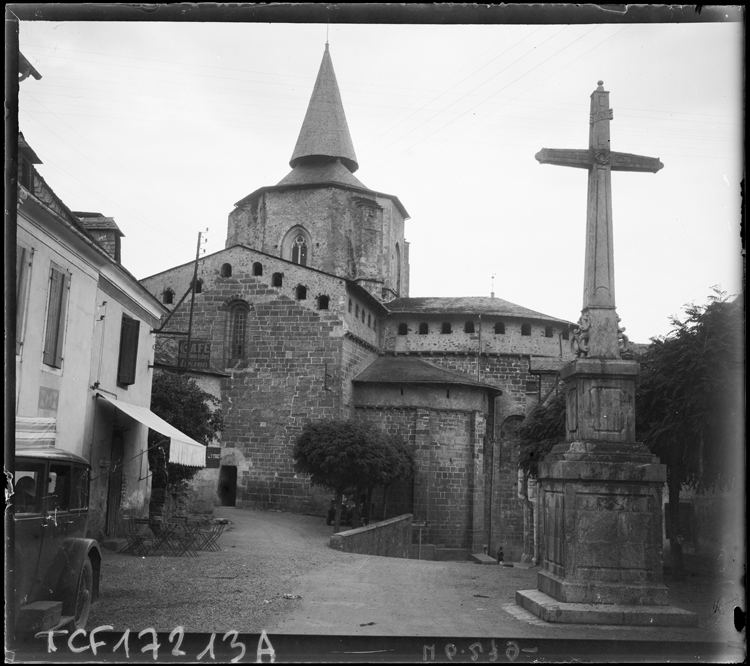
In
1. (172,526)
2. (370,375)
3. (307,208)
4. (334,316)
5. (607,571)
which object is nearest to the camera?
(607,571)

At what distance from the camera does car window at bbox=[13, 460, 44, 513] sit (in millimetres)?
6715

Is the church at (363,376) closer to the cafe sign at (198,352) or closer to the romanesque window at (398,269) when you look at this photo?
the cafe sign at (198,352)

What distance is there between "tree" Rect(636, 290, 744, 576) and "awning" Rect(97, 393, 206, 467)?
9294 mm

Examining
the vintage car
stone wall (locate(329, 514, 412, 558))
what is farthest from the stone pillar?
the vintage car

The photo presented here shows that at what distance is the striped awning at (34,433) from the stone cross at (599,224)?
241 inches

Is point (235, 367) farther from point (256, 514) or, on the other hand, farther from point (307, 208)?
point (307, 208)

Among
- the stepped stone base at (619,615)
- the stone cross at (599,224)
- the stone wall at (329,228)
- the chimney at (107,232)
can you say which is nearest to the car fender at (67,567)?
the stepped stone base at (619,615)

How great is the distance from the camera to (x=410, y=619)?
8.68 metres

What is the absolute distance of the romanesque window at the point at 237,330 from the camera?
32.1 meters

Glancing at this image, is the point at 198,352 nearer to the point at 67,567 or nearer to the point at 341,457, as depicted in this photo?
the point at 341,457

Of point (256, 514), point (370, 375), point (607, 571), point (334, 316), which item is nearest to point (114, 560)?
point (607, 571)

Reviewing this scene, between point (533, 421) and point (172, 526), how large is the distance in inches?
355

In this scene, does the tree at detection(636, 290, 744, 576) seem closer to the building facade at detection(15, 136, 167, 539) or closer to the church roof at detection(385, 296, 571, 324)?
the building facade at detection(15, 136, 167, 539)

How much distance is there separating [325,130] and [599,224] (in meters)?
36.8
